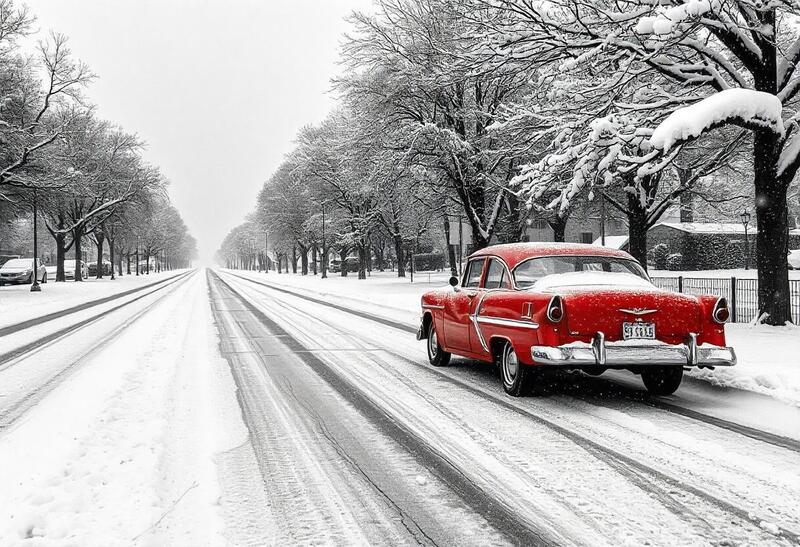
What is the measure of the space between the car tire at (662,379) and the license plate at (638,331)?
2.47 feet

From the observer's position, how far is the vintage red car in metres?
5.84

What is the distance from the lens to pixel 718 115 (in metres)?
10.0

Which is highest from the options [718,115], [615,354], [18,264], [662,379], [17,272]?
[718,115]

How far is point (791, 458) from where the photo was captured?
443cm

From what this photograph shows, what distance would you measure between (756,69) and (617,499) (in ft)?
37.3

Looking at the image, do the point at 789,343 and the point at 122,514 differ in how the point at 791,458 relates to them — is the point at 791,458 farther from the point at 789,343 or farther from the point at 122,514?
the point at 789,343

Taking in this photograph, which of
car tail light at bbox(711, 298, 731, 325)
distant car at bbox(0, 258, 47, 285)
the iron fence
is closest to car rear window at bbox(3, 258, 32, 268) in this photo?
distant car at bbox(0, 258, 47, 285)

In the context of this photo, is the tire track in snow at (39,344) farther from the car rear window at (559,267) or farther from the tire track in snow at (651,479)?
the tire track in snow at (651,479)

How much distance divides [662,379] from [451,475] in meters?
3.58

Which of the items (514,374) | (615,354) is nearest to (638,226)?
(514,374)

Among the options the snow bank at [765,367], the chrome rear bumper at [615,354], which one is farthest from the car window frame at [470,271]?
the snow bank at [765,367]

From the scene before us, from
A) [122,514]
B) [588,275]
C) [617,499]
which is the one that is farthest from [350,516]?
[588,275]

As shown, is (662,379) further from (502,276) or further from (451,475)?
(451,475)

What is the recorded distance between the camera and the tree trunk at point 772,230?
12.0 meters
